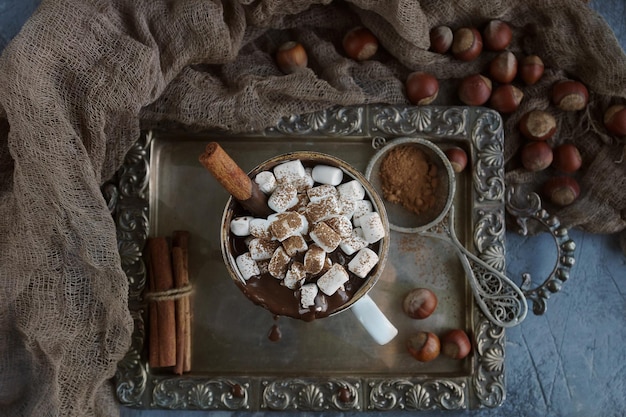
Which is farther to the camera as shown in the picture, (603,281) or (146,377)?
(603,281)

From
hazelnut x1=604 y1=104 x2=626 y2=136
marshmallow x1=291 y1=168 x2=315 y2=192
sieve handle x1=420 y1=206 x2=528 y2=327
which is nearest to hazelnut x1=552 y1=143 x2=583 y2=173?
hazelnut x1=604 y1=104 x2=626 y2=136

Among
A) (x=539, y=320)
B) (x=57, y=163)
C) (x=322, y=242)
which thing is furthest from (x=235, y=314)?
(x=539, y=320)

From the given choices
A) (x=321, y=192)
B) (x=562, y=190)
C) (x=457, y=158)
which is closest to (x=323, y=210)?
(x=321, y=192)

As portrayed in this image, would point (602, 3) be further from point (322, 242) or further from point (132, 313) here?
point (132, 313)

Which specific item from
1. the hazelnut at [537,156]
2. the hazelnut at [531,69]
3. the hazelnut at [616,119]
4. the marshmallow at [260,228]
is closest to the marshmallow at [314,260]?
the marshmallow at [260,228]

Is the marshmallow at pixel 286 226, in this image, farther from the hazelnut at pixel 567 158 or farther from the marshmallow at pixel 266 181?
the hazelnut at pixel 567 158
